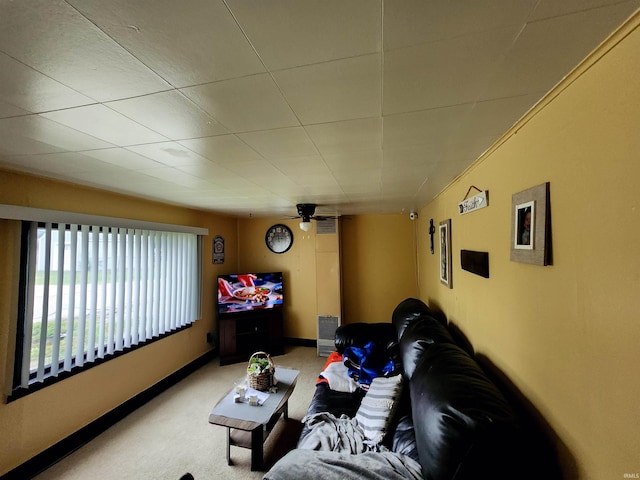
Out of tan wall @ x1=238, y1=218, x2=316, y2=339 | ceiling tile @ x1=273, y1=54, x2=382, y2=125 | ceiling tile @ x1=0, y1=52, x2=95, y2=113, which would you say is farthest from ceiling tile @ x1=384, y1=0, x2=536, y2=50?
tan wall @ x1=238, y1=218, x2=316, y2=339

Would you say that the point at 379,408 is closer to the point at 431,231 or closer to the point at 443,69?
the point at 443,69

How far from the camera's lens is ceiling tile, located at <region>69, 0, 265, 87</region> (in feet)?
1.94

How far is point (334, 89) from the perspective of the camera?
0.91m

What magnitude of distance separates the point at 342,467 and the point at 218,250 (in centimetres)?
367

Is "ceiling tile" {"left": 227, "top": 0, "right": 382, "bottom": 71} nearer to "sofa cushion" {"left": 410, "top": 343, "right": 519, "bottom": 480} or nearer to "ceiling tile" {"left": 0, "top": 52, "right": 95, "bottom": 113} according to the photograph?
"ceiling tile" {"left": 0, "top": 52, "right": 95, "bottom": 113}

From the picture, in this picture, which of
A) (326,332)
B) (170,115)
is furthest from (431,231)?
(170,115)

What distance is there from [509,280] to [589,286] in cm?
55

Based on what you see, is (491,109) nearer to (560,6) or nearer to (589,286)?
(560,6)

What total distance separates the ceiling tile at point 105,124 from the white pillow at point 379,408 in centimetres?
214

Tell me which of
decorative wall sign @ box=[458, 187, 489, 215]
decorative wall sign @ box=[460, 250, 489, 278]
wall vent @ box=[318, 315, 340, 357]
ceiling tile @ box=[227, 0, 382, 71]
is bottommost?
wall vent @ box=[318, 315, 340, 357]

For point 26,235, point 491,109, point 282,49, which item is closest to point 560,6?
point 491,109

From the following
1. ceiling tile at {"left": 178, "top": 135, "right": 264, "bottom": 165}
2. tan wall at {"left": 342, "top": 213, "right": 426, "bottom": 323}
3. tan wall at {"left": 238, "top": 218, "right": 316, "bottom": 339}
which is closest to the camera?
ceiling tile at {"left": 178, "top": 135, "right": 264, "bottom": 165}

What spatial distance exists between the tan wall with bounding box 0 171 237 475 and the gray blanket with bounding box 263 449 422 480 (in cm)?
209

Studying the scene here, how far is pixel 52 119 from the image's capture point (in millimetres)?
1102
